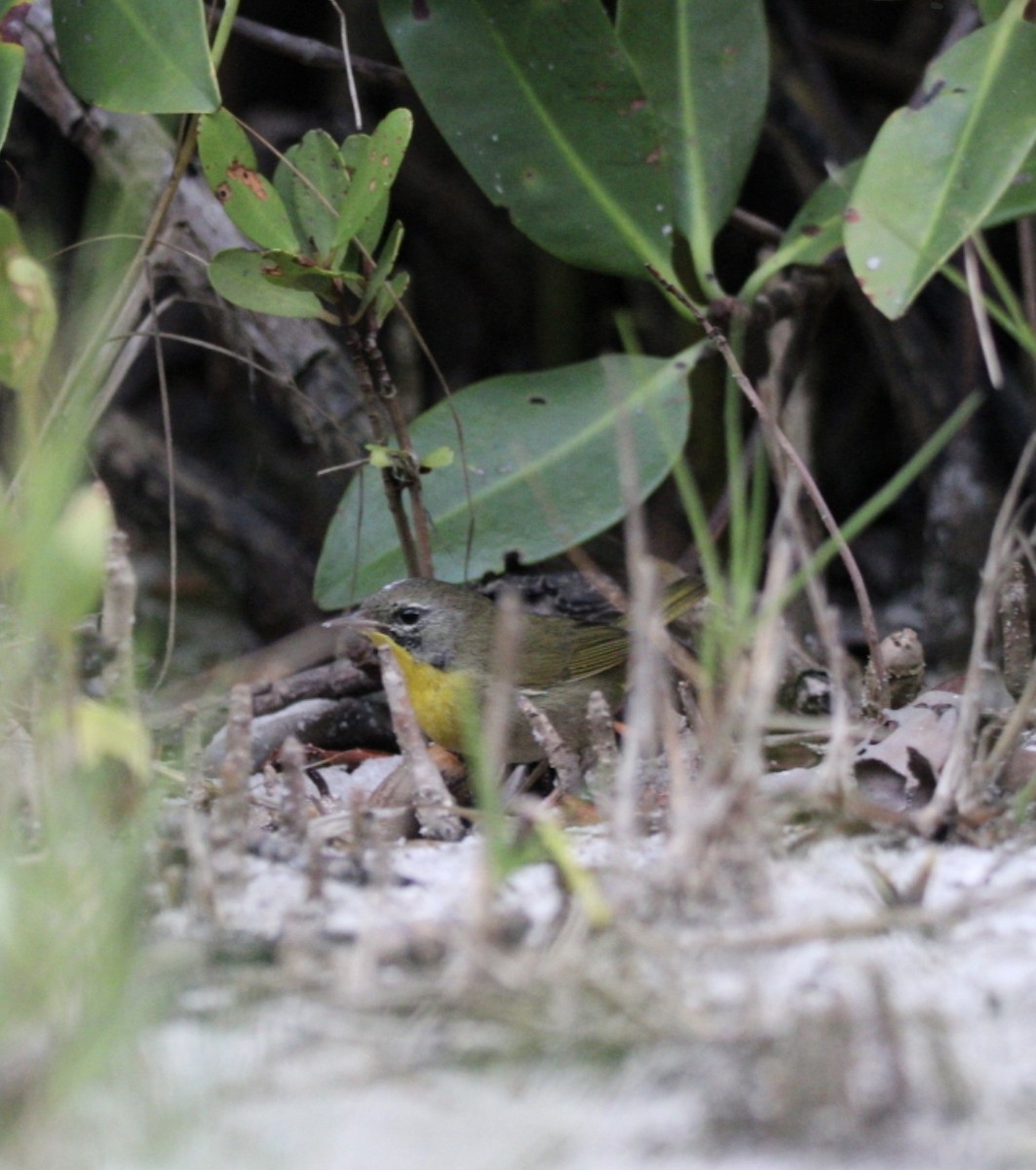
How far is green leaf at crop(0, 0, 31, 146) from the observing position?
2658 millimetres

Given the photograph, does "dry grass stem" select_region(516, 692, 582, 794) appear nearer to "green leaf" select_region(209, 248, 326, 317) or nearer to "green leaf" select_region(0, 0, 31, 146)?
"green leaf" select_region(209, 248, 326, 317)

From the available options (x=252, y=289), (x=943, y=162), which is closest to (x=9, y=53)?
(x=252, y=289)

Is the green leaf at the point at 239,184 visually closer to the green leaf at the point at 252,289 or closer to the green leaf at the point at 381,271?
the green leaf at the point at 252,289

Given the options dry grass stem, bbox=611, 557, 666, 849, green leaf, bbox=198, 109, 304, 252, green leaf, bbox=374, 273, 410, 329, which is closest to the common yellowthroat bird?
green leaf, bbox=374, 273, 410, 329

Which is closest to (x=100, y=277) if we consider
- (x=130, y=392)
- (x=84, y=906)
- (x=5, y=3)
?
(x=5, y=3)

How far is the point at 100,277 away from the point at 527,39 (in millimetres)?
1281

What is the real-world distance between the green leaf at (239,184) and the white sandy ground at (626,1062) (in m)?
1.50

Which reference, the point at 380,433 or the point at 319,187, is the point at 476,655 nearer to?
the point at 380,433

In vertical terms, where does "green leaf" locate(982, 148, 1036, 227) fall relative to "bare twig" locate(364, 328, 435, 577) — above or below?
above

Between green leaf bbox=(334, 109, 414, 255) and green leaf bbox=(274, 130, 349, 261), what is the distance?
8cm

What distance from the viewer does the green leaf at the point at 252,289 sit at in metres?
2.76

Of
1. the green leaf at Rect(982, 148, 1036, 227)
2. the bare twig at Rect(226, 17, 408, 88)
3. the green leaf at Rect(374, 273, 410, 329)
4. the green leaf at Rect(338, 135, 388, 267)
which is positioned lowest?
the green leaf at Rect(374, 273, 410, 329)

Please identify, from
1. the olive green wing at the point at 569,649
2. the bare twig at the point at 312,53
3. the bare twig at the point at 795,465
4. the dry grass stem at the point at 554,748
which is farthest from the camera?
the olive green wing at the point at 569,649

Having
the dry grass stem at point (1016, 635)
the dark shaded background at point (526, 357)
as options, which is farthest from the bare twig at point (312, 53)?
the dry grass stem at point (1016, 635)
